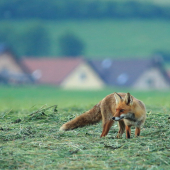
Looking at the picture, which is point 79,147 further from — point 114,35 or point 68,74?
point 114,35

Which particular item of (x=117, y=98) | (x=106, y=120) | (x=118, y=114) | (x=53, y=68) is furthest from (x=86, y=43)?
(x=118, y=114)

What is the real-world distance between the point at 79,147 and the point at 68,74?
75618 millimetres

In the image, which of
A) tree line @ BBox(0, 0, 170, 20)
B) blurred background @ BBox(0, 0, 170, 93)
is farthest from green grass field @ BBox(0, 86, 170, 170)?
tree line @ BBox(0, 0, 170, 20)

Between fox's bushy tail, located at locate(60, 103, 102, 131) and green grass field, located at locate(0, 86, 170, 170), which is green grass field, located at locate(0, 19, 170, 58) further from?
green grass field, located at locate(0, 86, 170, 170)

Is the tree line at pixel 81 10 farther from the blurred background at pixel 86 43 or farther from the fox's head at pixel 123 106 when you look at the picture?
the fox's head at pixel 123 106

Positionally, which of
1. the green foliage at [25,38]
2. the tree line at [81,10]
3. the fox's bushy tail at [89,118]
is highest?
the tree line at [81,10]

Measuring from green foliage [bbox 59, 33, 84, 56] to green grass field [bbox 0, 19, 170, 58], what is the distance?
3.95 feet

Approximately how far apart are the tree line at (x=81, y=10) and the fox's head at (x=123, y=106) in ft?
335

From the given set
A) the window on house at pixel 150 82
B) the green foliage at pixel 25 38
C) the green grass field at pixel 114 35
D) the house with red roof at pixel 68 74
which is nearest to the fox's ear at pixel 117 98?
the house with red roof at pixel 68 74

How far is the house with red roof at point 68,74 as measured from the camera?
8125 centimetres

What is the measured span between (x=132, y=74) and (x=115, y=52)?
16368 mm

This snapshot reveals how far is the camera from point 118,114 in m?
7.62

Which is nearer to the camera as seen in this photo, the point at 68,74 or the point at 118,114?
the point at 118,114

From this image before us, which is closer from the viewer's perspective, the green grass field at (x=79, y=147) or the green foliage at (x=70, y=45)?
the green grass field at (x=79, y=147)
